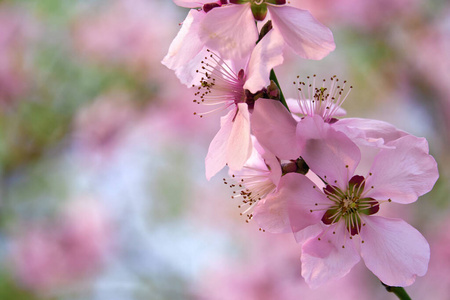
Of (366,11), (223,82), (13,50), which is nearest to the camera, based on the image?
(223,82)

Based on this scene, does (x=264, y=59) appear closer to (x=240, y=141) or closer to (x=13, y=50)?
(x=240, y=141)

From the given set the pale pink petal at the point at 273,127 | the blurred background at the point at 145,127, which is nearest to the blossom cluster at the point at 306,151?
the pale pink petal at the point at 273,127

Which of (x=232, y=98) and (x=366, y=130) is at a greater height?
(x=232, y=98)

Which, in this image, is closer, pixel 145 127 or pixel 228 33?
pixel 228 33

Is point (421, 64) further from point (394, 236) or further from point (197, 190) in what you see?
point (394, 236)

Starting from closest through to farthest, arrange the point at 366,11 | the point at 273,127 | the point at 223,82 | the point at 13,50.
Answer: the point at 273,127
the point at 223,82
the point at 366,11
the point at 13,50

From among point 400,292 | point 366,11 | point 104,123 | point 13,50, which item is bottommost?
point 400,292

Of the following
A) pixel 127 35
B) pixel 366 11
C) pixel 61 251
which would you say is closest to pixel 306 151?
pixel 366 11
